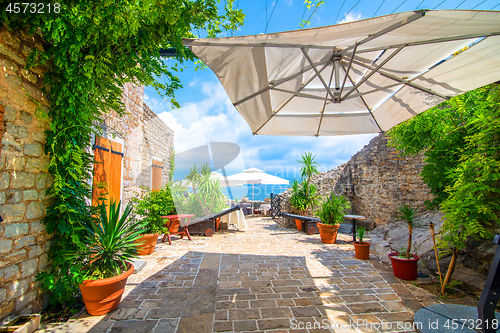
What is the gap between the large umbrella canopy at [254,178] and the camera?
1031 centimetres

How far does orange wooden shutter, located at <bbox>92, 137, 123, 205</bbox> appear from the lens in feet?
12.6

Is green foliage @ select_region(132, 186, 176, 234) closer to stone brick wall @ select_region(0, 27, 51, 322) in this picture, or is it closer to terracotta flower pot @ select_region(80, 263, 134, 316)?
terracotta flower pot @ select_region(80, 263, 134, 316)

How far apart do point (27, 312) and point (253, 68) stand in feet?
10.9

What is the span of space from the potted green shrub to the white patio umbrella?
532 cm

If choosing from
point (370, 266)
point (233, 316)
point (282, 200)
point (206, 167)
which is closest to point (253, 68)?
point (233, 316)

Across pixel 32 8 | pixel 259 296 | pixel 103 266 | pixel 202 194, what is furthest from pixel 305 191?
pixel 32 8

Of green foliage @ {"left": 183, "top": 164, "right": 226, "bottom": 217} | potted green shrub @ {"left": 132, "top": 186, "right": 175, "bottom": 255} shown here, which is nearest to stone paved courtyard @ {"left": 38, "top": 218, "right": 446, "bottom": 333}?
potted green shrub @ {"left": 132, "top": 186, "right": 175, "bottom": 255}

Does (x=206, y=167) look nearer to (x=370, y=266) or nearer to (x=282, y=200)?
(x=282, y=200)

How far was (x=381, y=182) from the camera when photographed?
7.43 m

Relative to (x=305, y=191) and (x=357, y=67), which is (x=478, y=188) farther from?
(x=305, y=191)

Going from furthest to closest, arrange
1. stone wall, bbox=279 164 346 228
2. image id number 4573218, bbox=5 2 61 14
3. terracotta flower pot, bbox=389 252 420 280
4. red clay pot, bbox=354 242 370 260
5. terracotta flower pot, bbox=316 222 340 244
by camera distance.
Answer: stone wall, bbox=279 164 346 228 → terracotta flower pot, bbox=316 222 340 244 → red clay pot, bbox=354 242 370 260 → terracotta flower pot, bbox=389 252 420 280 → image id number 4573218, bbox=5 2 61 14
